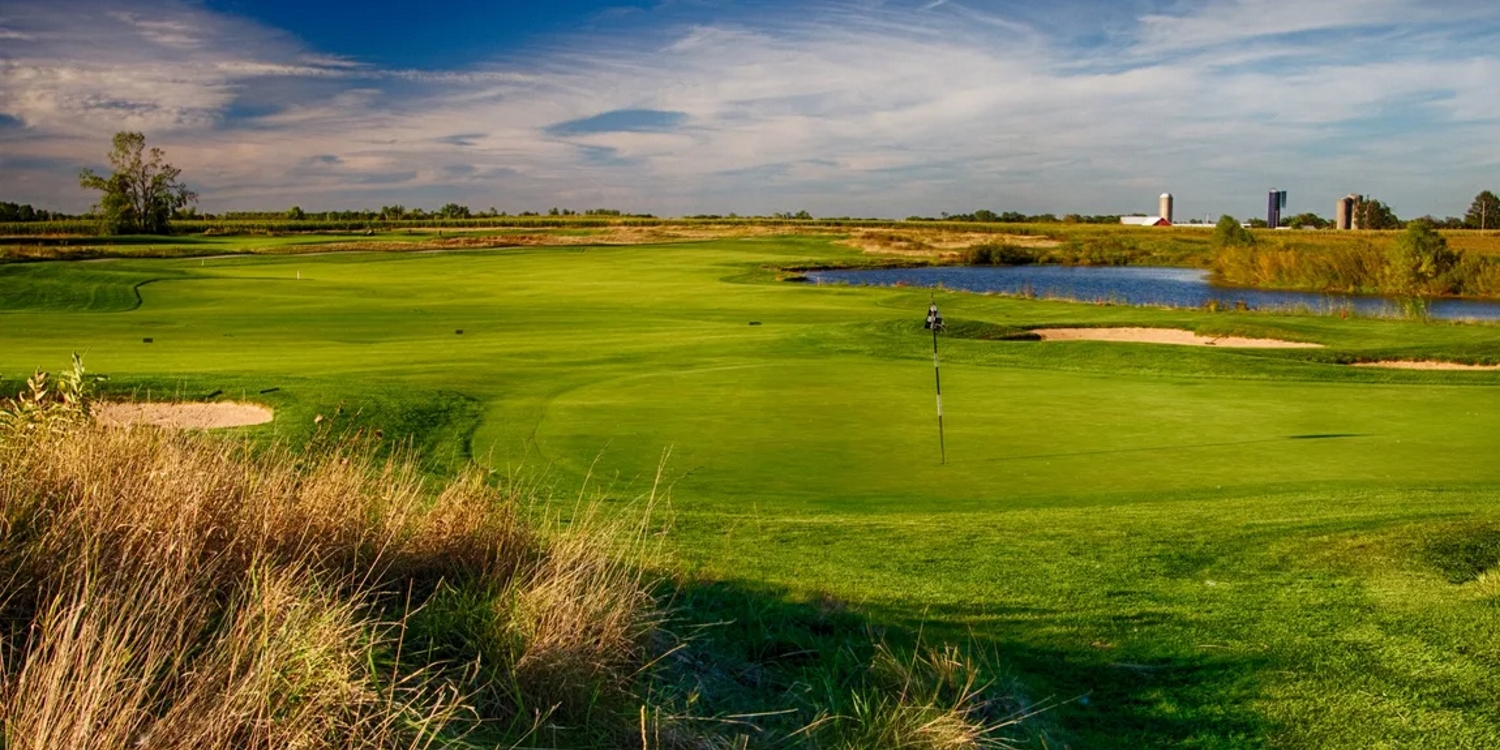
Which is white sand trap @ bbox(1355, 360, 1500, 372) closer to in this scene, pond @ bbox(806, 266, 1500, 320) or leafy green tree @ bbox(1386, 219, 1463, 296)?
pond @ bbox(806, 266, 1500, 320)

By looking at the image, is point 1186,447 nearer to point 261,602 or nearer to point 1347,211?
point 261,602

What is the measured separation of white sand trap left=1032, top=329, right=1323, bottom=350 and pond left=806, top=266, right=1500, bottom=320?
1335cm

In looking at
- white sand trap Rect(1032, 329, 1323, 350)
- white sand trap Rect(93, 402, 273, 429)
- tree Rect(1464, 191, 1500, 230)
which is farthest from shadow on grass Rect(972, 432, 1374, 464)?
tree Rect(1464, 191, 1500, 230)

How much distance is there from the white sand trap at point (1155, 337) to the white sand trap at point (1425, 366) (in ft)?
10.2

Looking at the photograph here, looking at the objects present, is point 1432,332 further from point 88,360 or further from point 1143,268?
point 1143,268

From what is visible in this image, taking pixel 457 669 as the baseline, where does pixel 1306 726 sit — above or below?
below

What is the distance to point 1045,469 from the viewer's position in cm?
1116

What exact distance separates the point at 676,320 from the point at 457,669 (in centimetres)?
2667

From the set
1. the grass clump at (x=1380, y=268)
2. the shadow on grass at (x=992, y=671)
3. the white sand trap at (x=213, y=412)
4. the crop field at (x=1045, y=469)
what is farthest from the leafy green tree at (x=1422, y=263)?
the shadow on grass at (x=992, y=671)

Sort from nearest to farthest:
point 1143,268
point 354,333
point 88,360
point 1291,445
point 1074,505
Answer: point 1074,505 → point 1291,445 → point 88,360 → point 354,333 → point 1143,268

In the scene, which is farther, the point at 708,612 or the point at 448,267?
the point at 448,267

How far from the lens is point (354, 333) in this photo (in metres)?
27.0

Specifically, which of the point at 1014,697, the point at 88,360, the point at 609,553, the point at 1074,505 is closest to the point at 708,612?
the point at 609,553

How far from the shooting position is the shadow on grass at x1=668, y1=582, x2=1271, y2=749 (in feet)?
14.8
